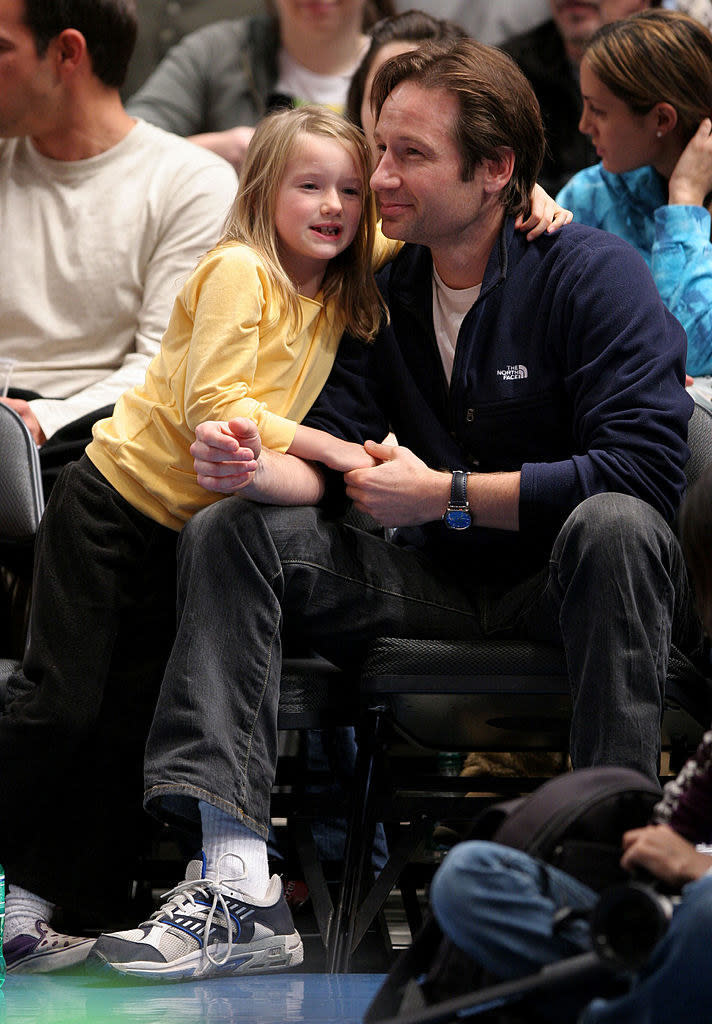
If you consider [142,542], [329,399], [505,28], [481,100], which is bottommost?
[142,542]

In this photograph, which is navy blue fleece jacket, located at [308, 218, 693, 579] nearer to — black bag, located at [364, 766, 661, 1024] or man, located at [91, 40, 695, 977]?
man, located at [91, 40, 695, 977]

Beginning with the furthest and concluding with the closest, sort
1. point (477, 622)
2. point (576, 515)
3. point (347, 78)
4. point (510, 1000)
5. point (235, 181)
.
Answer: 1. point (347, 78)
2. point (235, 181)
3. point (477, 622)
4. point (576, 515)
5. point (510, 1000)

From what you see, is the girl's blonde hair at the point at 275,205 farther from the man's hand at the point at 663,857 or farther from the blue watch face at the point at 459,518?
the man's hand at the point at 663,857

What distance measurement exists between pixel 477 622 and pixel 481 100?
82 cm

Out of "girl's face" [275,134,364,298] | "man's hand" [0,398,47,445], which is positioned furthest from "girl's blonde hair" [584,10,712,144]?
"man's hand" [0,398,47,445]

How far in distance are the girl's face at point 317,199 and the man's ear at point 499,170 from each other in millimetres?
206

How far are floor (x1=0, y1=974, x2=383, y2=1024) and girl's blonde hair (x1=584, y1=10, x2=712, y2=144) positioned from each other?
1.70m

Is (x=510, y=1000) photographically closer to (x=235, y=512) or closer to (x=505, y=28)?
(x=235, y=512)

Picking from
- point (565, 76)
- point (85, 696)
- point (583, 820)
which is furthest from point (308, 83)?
point (583, 820)

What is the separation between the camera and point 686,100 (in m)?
2.49

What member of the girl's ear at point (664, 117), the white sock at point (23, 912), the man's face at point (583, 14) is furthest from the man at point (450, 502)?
the man's face at point (583, 14)

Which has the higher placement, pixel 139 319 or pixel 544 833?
pixel 139 319

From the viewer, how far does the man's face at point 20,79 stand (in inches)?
107

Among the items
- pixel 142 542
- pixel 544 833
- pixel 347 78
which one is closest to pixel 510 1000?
pixel 544 833
